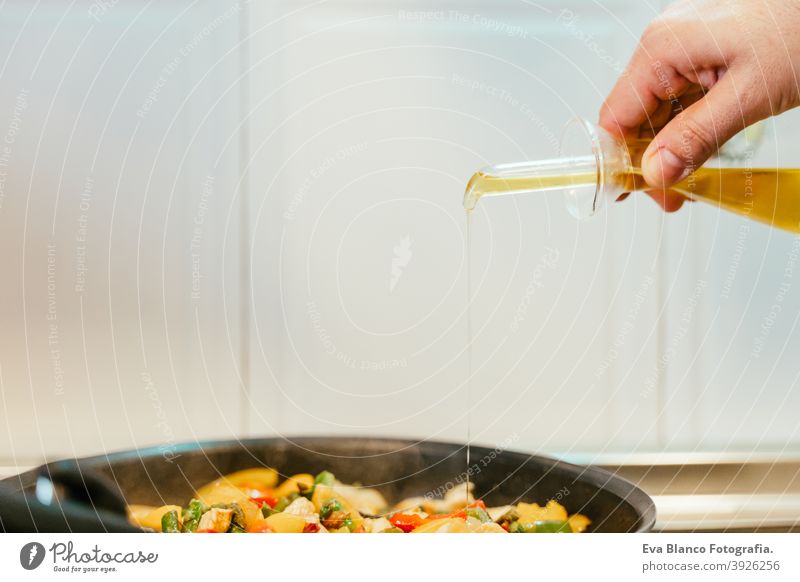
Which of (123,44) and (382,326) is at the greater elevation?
(123,44)

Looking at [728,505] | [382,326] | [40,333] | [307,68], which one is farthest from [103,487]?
[728,505]

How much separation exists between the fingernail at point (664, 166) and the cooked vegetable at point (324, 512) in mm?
268

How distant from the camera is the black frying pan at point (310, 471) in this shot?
56 centimetres

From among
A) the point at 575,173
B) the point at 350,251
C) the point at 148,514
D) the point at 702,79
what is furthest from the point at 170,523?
the point at 702,79

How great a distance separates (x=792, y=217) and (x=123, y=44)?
558 millimetres

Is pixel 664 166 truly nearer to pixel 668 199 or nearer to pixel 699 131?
pixel 699 131

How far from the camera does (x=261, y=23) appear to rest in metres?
0.63

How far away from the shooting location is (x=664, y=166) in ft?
1.84

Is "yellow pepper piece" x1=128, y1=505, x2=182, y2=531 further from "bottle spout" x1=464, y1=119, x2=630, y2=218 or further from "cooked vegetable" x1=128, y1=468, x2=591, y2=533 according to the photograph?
"bottle spout" x1=464, y1=119, x2=630, y2=218

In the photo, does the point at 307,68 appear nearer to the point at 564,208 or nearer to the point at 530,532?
the point at 564,208
